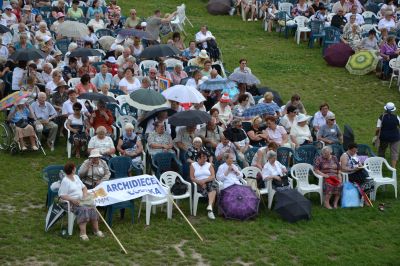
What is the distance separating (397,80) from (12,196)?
11.2 m

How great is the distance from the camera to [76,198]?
1258cm

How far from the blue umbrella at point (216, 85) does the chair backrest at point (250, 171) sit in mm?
3089

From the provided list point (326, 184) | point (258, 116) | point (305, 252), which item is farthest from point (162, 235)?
point (258, 116)

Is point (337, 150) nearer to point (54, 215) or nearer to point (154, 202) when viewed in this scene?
point (154, 202)

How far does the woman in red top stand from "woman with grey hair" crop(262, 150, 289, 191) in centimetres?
430

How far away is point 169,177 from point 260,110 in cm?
307

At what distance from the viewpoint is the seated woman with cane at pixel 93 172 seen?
13.3 metres

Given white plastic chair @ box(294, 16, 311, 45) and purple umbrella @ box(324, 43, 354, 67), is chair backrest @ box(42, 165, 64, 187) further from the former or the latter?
white plastic chair @ box(294, 16, 311, 45)

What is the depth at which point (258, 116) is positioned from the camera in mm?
16391

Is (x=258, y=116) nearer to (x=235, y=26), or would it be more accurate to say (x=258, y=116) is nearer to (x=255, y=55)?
(x=255, y=55)

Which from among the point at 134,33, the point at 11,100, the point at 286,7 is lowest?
the point at 11,100

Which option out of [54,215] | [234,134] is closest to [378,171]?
[234,134]

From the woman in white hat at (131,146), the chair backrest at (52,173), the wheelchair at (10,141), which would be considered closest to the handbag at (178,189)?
the woman in white hat at (131,146)

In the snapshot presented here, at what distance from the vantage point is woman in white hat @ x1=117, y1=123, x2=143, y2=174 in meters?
14.8
